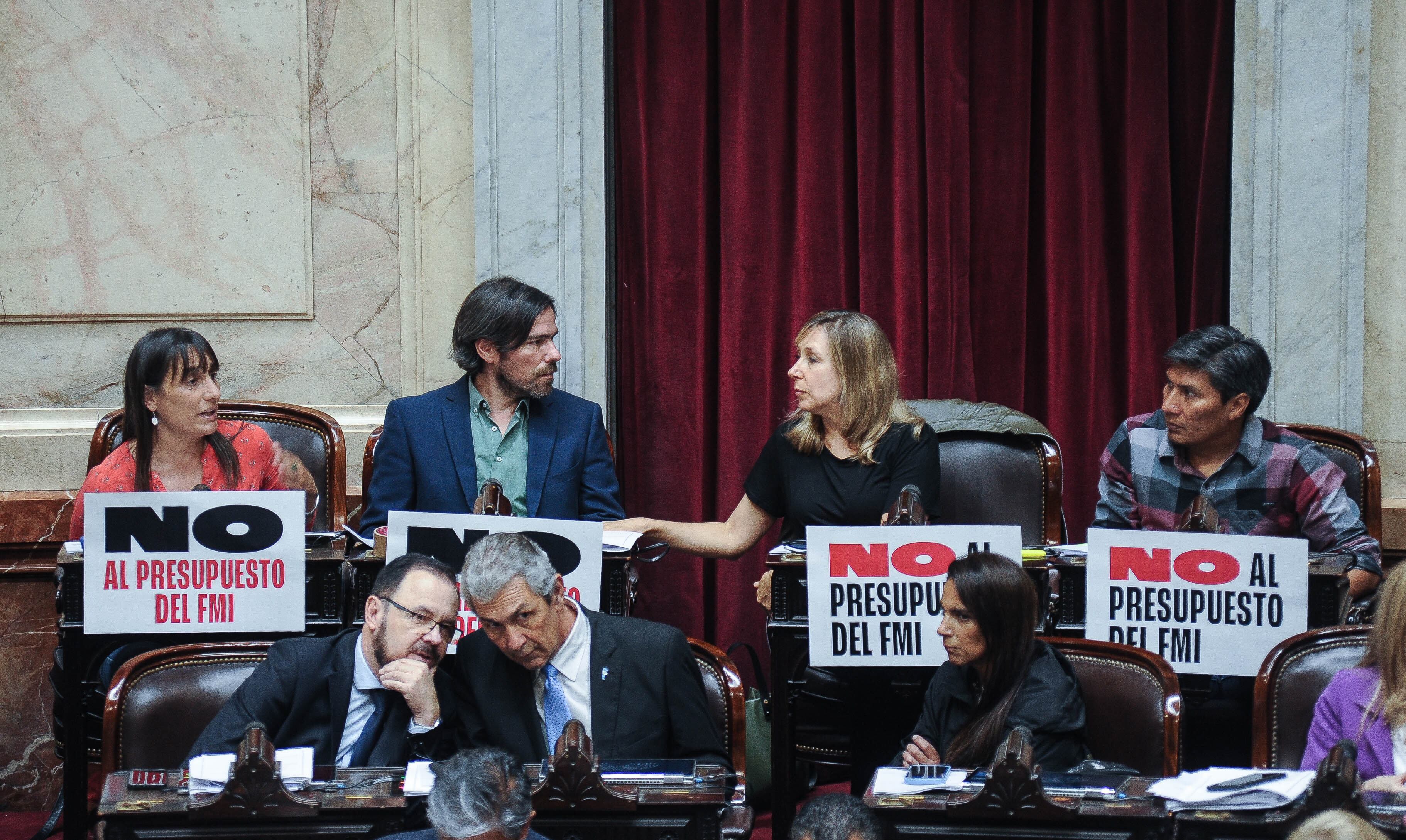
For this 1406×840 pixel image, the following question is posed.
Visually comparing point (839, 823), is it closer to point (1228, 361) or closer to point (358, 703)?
point (358, 703)

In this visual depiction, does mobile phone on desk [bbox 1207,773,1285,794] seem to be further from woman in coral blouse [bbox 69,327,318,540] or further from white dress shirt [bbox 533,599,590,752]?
woman in coral blouse [bbox 69,327,318,540]

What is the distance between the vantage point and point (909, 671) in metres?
3.86

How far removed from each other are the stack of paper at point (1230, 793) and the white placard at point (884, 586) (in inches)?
45.0

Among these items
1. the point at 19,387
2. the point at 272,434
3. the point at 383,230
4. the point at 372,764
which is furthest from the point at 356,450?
the point at 372,764

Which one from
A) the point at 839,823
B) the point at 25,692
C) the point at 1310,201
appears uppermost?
the point at 1310,201

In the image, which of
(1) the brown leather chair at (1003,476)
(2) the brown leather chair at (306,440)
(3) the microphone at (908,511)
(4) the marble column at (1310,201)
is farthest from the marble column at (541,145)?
(4) the marble column at (1310,201)

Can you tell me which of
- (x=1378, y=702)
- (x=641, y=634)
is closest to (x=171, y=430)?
(x=641, y=634)

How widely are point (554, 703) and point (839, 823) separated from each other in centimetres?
93

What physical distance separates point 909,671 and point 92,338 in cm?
321

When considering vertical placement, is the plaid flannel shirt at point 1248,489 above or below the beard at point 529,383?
below

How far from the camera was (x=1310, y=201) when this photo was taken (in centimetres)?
484

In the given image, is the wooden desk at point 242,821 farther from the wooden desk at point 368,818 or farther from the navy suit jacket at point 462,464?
the navy suit jacket at point 462,464

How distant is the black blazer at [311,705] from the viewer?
3.12 meters

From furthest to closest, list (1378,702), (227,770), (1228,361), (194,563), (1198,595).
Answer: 1. (1228,361)
2. (194,563)
3. (1198,595)
4. (1378,702)
5. (227,770)
